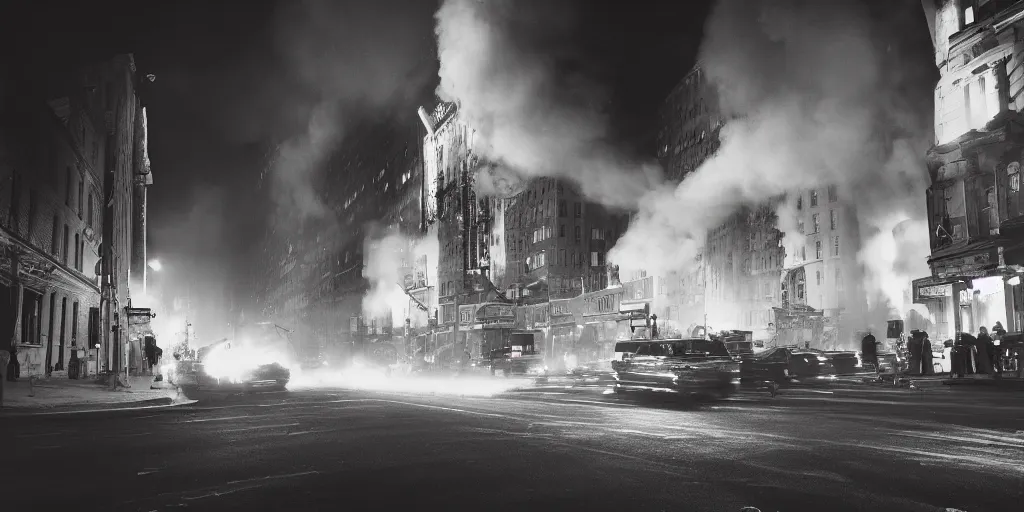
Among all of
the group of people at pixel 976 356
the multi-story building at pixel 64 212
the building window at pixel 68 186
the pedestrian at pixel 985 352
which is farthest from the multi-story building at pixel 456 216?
the pedestrian at pixel 985 352

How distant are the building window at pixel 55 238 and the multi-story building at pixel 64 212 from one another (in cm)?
4

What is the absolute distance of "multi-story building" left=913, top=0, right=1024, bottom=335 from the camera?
31266 millimetres

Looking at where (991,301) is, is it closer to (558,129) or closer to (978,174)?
(978,174)

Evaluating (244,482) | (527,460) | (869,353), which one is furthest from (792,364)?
(244,482)

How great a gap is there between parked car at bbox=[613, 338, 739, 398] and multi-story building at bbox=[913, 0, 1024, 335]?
17064 millimetres

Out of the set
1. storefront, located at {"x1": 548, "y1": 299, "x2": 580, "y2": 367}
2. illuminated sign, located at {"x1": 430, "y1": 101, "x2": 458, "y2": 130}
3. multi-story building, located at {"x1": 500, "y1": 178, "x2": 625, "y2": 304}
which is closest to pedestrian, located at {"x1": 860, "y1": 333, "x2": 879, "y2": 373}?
storefront, located at {"x1": 548, "y1": 299, "x2": 580, "y2": 367}

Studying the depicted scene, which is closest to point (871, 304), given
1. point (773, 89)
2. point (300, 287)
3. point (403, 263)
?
point (773, 89)

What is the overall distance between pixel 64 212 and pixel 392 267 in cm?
10516

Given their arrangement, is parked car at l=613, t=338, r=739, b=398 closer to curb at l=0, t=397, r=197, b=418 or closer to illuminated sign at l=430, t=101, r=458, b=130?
curb at l=0, t=397, r=197, b=418

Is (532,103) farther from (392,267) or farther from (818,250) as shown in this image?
(392,267)

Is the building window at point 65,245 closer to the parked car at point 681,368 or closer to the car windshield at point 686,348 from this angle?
the parked car at point 681,368

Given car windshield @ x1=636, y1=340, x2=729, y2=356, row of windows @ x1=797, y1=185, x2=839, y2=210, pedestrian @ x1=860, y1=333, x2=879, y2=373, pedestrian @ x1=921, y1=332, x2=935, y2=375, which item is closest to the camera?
car windshield @ x1=636, y1=340, x2=729, y2=356

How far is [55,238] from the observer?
32.6 metres

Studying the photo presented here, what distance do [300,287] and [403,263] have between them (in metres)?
55.6
